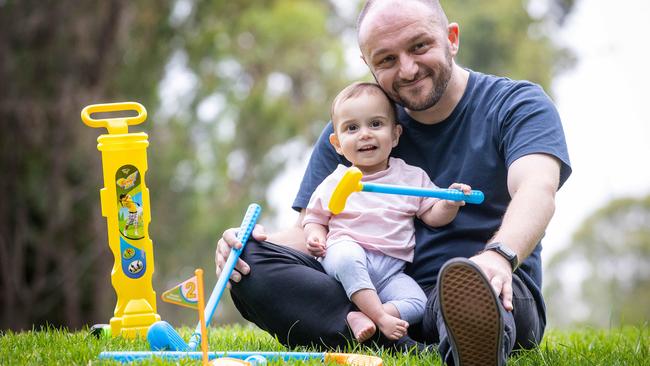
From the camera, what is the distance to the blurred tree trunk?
33.1 feet

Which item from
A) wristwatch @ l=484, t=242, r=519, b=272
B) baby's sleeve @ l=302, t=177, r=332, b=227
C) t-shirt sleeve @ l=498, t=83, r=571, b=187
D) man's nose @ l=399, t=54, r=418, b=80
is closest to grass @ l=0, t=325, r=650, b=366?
wristwatch @ l=484, t=242, r=519, b=272

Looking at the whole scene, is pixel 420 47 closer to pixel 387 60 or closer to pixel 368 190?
pixel 387 60

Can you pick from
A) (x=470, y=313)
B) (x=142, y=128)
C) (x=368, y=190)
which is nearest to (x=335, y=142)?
(x=368, y=190)

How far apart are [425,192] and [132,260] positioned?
1.34 meters

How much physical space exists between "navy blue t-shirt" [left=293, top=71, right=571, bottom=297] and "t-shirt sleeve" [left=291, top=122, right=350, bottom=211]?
0.28 meters

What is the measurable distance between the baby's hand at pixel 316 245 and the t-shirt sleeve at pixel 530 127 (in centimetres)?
75

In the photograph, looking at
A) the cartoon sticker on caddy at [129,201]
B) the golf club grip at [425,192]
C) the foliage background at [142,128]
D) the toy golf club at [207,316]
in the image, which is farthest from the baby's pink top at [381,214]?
the foliage background at [142,128]

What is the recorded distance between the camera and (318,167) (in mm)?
3822

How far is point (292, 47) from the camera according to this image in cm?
1791

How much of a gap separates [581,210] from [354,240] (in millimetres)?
24364

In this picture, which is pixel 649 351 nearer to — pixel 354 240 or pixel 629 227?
pixel 354 240

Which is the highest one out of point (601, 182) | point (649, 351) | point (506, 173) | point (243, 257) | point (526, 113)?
point (526, 113)

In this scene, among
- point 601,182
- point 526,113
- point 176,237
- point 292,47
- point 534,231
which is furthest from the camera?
point 601,182

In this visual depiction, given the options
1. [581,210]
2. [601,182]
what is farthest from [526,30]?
[581,210]
